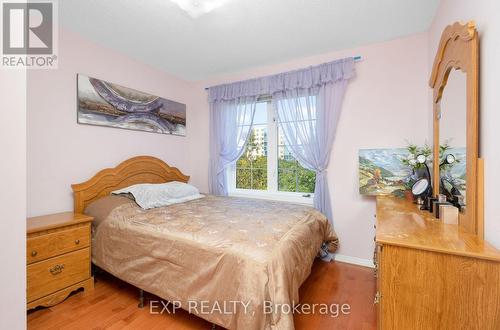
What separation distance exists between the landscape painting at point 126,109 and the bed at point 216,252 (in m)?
0.68

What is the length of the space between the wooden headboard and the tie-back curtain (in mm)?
1187

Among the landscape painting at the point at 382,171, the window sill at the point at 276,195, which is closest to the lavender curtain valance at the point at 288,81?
the landscape painting at the point at 382,171

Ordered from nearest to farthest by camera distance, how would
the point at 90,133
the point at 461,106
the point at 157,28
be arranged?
1. the point at 461,106
2. the point at 157,28
3. the point at 90,133

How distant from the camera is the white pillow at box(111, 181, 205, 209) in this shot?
2.47 m

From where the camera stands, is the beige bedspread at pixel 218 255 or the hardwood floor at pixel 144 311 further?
the hardwood floor at pixel 144 311

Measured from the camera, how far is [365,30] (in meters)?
2.34

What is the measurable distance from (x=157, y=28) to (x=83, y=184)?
1.87 meters

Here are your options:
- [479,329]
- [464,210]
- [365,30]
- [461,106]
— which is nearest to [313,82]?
[365,30]

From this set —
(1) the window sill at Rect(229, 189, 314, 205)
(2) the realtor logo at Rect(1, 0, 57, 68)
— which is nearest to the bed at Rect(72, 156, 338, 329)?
(1) the window sill at Rect(229, 189, 314, 205)

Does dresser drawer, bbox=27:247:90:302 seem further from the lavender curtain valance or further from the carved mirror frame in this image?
the carved mirror frame

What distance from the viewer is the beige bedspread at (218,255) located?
1305 mm

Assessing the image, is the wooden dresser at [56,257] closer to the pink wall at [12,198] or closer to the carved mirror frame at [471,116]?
the pink wall at [12,198]

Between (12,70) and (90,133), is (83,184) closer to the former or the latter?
(90,133)

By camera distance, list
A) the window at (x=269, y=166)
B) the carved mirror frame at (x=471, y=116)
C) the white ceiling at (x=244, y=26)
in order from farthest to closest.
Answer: the window at (x=269, y=166) → the white ceiling at (x=244, y=26) → the carved mirror frame at (x=471, y=116)
